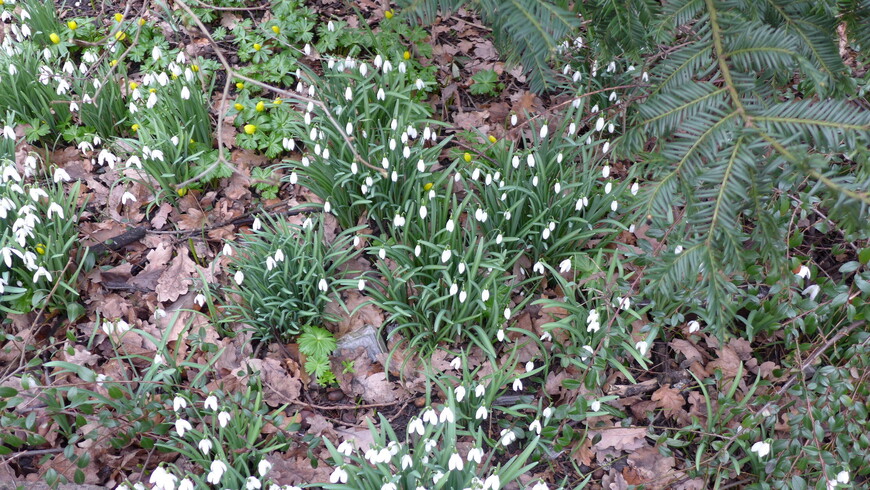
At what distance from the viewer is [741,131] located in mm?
1283

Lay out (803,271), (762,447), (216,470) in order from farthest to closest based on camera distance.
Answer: (803,271)
(762,447)
(216,470)

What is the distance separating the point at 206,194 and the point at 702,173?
254 cm

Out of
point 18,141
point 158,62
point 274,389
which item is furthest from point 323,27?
point 274,389

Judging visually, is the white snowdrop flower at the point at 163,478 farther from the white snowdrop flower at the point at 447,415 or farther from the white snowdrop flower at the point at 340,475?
the white snowdrop flower at the point at 447,415

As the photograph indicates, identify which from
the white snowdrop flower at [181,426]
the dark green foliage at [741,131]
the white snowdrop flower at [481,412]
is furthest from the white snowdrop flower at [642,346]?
the white snowdrop flower at [181,426]

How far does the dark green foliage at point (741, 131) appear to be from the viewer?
1.27m

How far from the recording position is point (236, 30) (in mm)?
3580

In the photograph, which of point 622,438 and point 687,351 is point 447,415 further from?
point 687,351

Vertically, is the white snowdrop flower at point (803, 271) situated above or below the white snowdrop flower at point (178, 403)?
above

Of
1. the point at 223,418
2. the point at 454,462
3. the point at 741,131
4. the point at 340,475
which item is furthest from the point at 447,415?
the point at 741,131

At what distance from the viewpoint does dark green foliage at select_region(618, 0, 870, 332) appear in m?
1.27

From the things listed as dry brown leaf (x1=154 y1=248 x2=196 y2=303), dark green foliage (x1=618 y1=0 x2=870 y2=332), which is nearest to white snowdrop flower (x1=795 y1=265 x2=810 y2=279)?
dark green foliage (x1=618 y1=0 x2=870 y2=332)

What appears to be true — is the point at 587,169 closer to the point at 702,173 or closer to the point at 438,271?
the point at 438,271

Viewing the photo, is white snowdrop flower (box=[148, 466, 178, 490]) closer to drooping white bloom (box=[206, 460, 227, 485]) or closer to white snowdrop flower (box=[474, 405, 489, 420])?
drooping white bloom (box=[206, 460, 227, 485])
